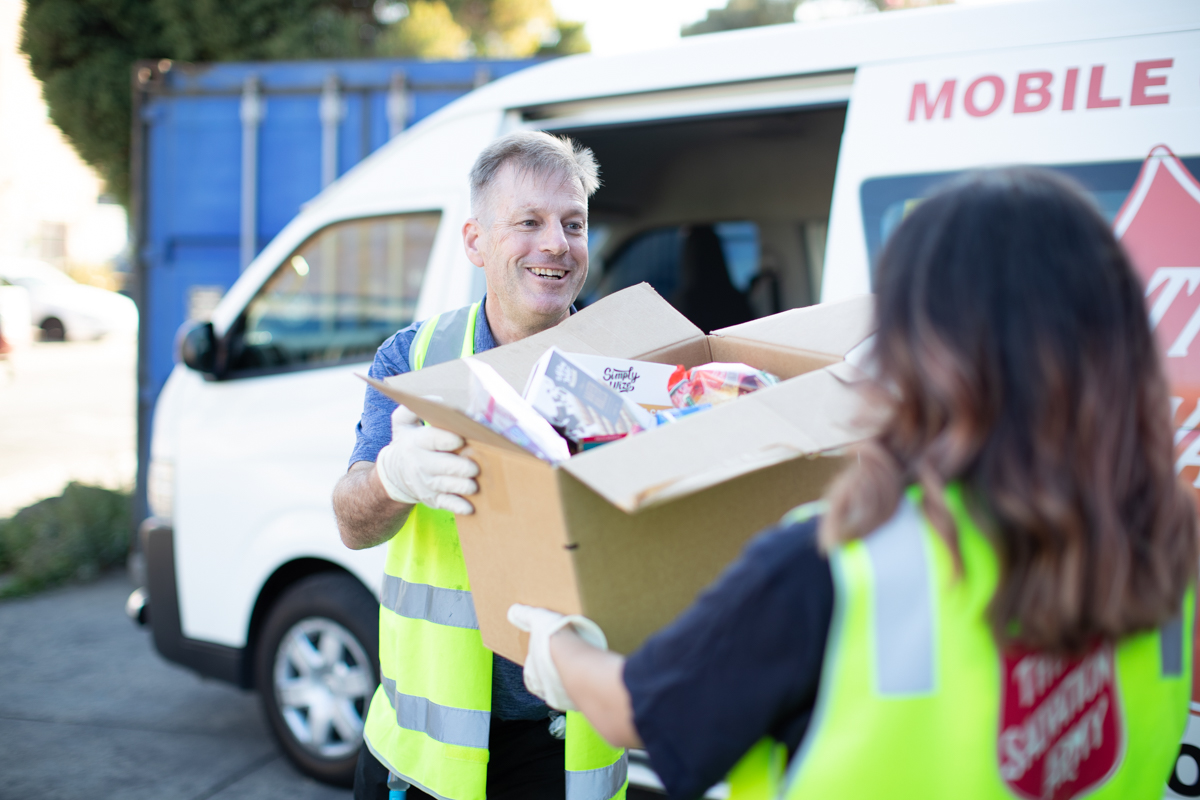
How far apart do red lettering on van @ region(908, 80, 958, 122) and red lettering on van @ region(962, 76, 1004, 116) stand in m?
0.03

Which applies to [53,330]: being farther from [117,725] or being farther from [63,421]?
[117,725]

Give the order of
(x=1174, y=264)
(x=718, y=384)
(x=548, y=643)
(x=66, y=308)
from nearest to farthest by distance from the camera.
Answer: (x=548, y=643) < (x=718, y=384) < (x=1174, y=264) < (x=66, y=308)

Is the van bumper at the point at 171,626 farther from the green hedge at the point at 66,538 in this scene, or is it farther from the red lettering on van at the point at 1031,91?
the red lettering on van at the point at 1031,91

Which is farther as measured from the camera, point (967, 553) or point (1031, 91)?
point (1031, 91)

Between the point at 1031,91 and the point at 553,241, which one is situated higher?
the point at 1031,91

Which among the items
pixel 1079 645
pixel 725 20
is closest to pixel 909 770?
pixel 1079 645

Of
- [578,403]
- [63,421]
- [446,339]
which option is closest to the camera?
[578,403]

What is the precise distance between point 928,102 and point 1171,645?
61.0 inches

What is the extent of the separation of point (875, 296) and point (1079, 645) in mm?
366

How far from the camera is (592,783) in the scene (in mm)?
1504

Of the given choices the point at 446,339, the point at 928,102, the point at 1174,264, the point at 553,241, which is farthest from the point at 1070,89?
the point at 446,339

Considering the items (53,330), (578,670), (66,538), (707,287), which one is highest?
(707,287)

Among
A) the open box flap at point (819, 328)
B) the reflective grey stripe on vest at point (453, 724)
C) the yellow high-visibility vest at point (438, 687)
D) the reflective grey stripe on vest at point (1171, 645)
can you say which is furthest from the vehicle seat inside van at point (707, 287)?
the reflective grey stripe on vest at point (1171, 645)

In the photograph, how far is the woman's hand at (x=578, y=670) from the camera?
0.95 m
